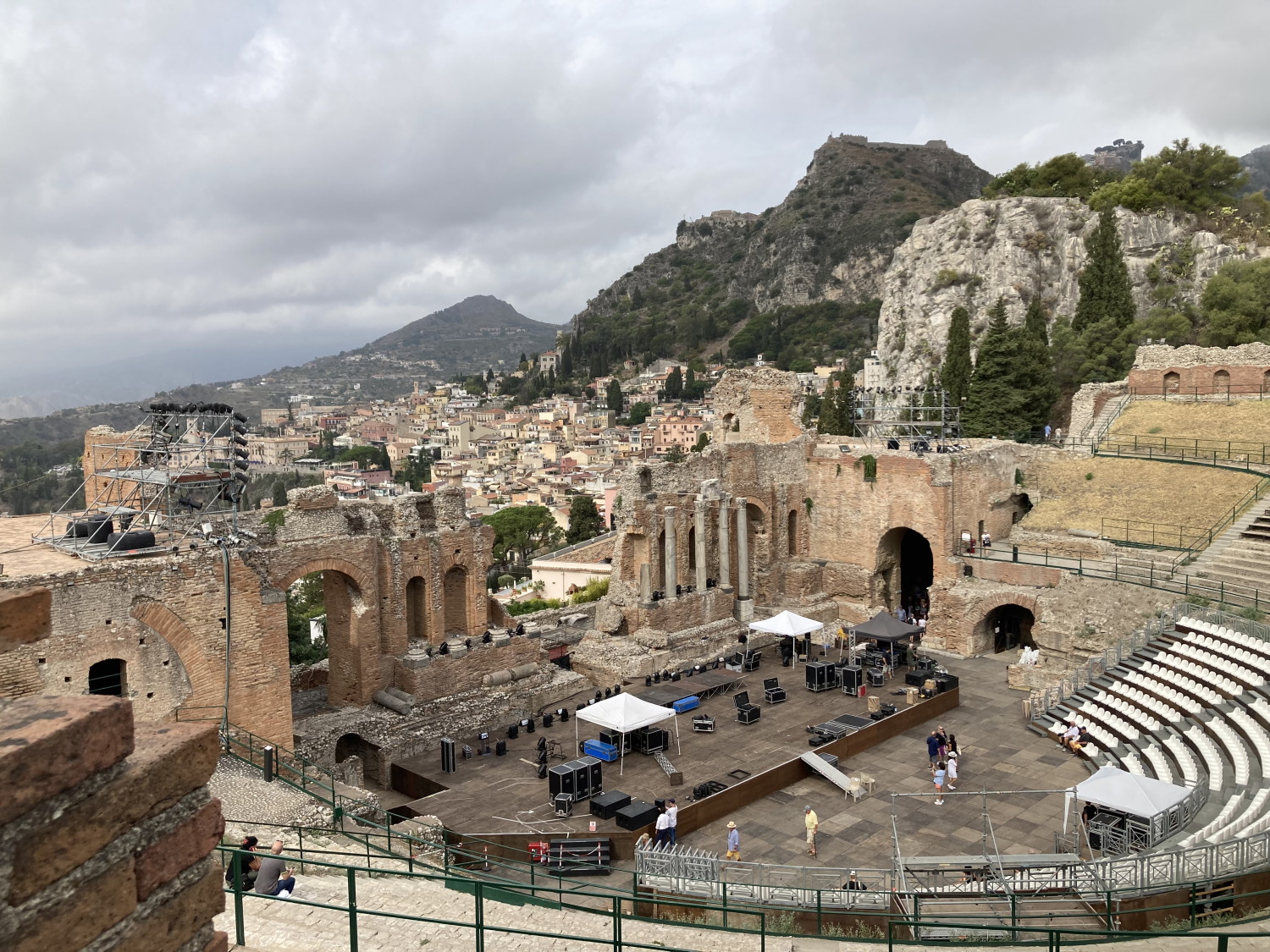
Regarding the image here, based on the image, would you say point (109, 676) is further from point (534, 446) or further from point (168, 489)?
point (534, 446)

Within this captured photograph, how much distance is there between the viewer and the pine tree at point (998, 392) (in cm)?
4653

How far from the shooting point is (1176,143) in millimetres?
67688

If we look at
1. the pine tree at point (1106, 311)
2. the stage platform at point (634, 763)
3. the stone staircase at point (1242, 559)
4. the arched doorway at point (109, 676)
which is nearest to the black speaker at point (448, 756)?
the stage platform at point (634, 763)

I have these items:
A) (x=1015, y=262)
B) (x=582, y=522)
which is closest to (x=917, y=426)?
(x=1015, y=262)

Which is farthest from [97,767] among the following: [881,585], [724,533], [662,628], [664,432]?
[664,432]

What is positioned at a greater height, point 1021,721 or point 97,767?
point 97,767

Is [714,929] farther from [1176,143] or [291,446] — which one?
[291,446]

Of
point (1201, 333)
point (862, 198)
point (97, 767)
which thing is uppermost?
point (862, 198)

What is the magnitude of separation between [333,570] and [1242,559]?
2710 cm

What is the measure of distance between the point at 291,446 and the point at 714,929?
182 meters

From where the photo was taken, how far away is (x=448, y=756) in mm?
22047

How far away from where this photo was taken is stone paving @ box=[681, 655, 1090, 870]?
59.8ft

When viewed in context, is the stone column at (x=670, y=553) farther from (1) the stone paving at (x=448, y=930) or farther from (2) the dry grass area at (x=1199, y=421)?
(2) the dry grass area at (x=1199, y=421)

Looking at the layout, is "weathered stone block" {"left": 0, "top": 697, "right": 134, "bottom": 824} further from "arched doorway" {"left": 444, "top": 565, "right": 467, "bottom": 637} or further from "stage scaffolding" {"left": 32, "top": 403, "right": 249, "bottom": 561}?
"arched doorway" {"left": 444, "top": 565, "right": 467, "bottom": 637}
